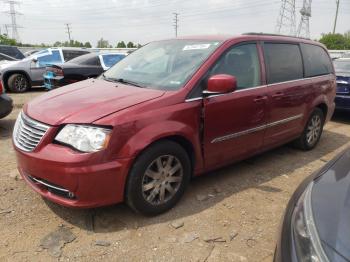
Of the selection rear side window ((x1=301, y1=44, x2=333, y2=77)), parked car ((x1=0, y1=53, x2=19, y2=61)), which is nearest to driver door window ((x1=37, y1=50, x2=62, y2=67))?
parked car ((x1=0, y1=53, x2=19, y2=61))

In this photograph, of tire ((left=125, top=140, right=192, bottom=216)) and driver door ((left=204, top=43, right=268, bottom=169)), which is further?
driver door ((left=204, top=43, right=268, bottom=169))

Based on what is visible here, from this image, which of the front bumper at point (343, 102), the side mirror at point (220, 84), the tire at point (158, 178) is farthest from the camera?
the front bumper at point (343, 102)

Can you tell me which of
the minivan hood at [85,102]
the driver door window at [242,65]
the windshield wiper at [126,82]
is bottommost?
the minivan hood at [85,102]

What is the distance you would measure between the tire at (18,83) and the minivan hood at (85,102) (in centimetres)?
808

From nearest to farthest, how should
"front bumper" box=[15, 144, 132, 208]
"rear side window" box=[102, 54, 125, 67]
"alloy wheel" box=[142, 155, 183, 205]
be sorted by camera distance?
"front bumper" box=[15, 144, 132, 208] → "alloy wheel" box=[142, 155, 183, 205] → "rear side window" box=[102, 54, 125, 67]

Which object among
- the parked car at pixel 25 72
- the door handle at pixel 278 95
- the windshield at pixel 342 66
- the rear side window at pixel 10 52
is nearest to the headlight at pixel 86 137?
the door handle at pixel 278 95

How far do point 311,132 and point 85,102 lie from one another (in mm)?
3734

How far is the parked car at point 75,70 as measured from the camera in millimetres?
9115

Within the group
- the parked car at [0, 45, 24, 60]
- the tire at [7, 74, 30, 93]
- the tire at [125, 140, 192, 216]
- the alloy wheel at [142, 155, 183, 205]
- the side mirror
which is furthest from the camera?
the parked car at [0, 45, 24, 60]

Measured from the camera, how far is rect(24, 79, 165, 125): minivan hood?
2.90 metres

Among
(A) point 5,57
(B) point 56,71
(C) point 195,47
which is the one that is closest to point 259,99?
(C) point 195,47

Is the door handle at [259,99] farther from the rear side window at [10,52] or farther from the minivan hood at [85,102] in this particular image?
the rear side window at [10,52]

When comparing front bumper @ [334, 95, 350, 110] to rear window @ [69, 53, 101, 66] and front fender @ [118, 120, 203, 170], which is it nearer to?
front fender @ [118, 120, 203, 170]

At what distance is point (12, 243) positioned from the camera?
Result: 285 centimetres
